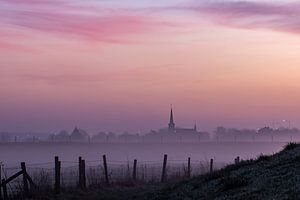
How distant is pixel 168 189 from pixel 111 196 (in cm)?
488

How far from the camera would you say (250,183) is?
2141cm

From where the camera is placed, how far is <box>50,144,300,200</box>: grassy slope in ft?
62.5

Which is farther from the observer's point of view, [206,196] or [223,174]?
[223,174]

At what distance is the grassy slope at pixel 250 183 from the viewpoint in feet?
62.5

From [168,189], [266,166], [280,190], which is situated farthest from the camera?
[168,189]

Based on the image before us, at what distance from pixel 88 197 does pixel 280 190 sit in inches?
520

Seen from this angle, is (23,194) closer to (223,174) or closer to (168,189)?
(168,189)

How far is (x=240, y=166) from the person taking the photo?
26.8 m

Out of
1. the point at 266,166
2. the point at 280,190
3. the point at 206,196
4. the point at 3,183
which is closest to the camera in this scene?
the point at 280,190

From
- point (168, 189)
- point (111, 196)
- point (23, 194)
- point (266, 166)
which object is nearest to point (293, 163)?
point (266, 166)

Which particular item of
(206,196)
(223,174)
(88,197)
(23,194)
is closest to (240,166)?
(223,174)

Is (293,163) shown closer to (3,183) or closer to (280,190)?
(280,190)

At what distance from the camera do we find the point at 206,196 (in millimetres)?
21594

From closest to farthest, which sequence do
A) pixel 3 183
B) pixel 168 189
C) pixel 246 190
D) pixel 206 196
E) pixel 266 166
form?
pixel 246 190
pixel 206 196
pixel 266 166
pixel 168 189
pixel 3 183
